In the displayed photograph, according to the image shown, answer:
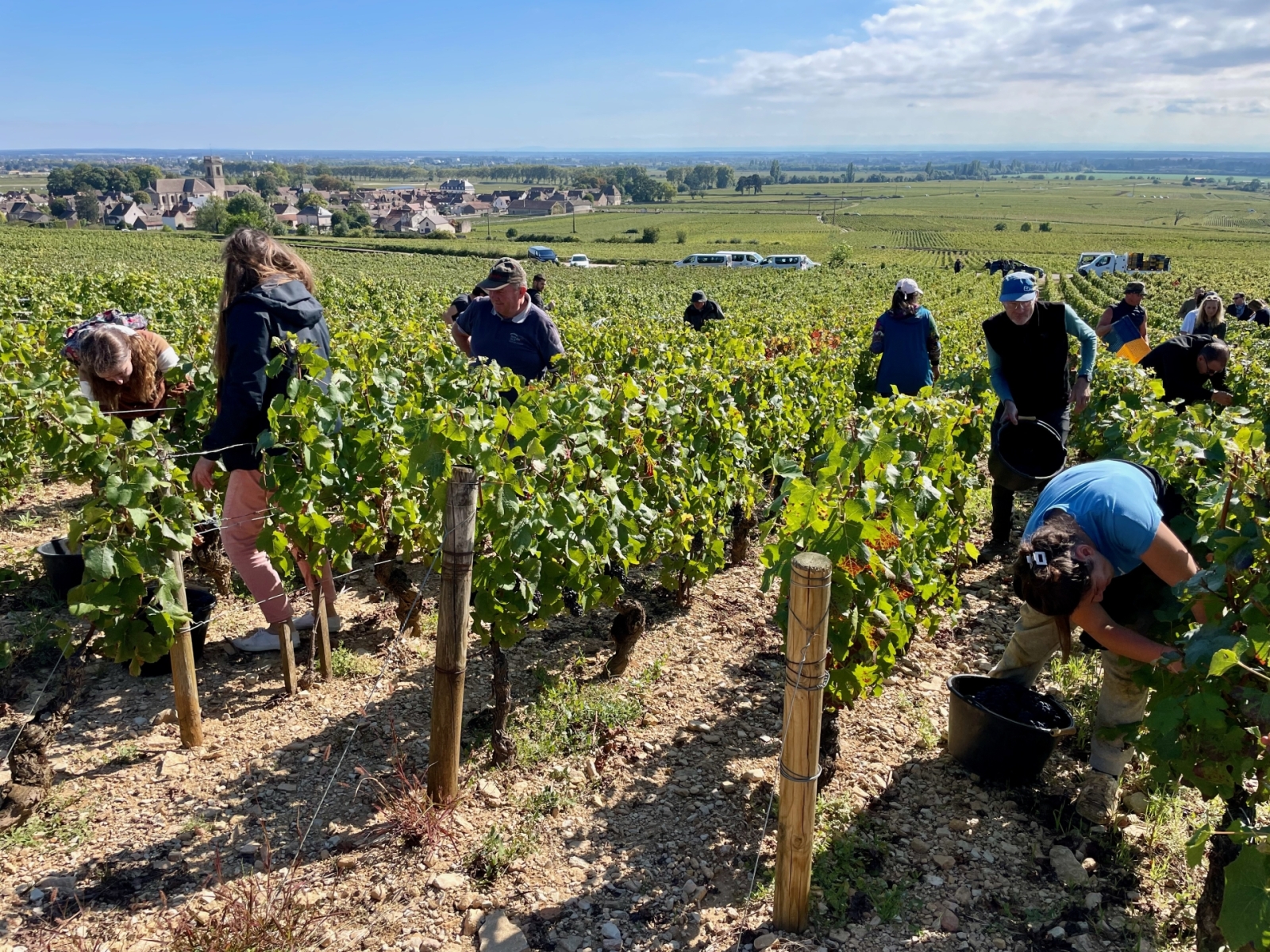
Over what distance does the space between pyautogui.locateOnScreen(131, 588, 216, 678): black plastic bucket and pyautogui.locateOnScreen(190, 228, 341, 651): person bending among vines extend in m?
0.38

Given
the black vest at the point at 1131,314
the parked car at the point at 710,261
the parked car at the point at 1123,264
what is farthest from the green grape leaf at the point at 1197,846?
the parked car at the point at 710,261

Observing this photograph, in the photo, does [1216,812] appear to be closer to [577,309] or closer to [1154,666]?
[1154,666]

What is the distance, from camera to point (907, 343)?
657 cm

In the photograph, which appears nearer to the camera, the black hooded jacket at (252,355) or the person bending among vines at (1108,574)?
the person bending among vines at (1108,574)

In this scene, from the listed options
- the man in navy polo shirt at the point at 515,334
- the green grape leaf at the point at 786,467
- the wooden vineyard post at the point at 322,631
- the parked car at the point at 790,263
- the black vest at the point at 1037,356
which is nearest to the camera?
the green grape leaf at the point at 786,467

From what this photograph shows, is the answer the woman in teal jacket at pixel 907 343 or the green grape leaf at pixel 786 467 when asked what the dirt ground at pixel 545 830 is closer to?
the green grape leaf at pixel 786 467

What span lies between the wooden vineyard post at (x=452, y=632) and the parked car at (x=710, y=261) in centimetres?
4825

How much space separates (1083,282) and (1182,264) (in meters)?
14.1

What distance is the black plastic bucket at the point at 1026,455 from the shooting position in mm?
5449

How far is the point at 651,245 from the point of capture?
2761 inches

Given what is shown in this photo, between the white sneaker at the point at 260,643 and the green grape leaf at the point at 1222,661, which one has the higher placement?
the green grape leaf at the point at 1222,661

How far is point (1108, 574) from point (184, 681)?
3581mm

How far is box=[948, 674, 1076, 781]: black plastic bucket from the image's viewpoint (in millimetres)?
3387

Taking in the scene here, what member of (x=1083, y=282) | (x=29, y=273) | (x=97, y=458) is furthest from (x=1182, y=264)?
(x=97, y=458)
